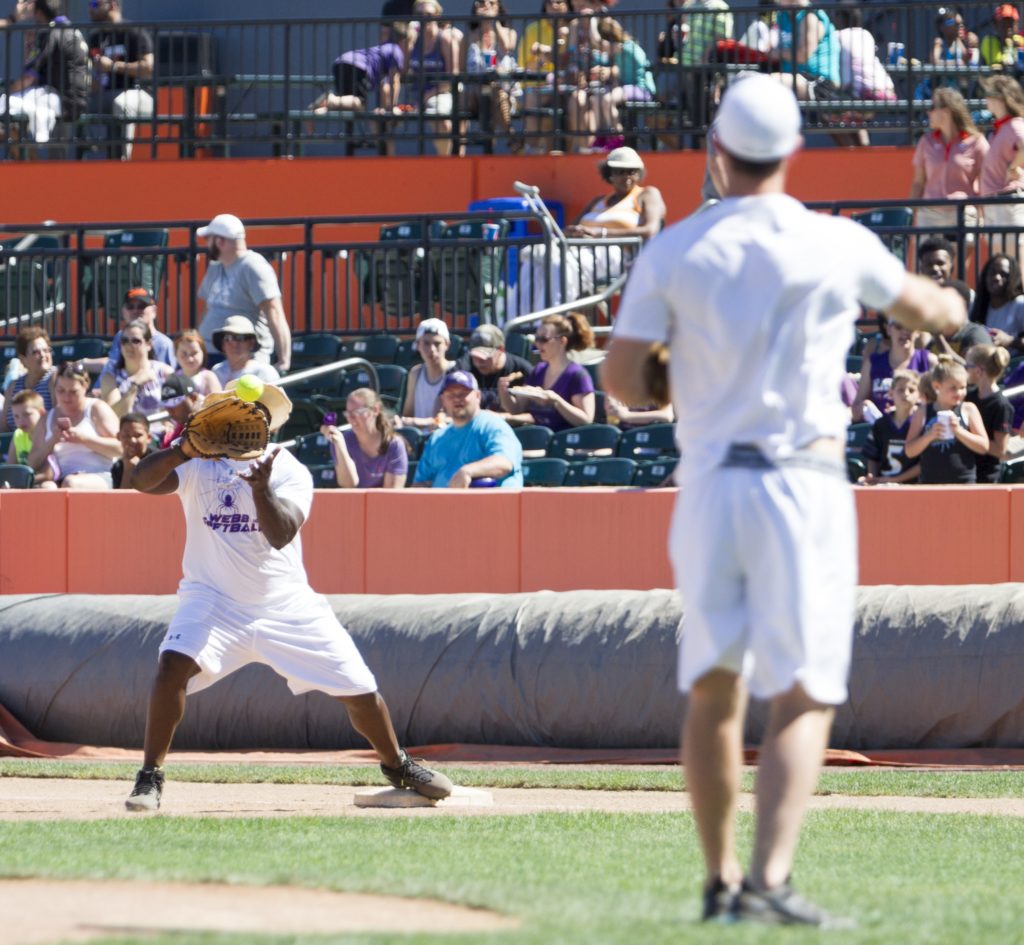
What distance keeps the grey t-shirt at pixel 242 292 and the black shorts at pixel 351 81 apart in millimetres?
5463

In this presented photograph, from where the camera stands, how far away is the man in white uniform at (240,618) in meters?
8.48

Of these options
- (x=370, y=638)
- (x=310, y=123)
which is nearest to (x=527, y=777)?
(x=370, y=638)

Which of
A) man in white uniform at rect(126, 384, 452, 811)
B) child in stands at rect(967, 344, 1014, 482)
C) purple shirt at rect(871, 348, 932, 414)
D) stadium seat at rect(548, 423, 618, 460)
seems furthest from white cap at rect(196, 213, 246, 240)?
man in white uniform at rect(126, 384, 452, 811)

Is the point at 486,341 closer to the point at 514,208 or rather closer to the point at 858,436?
the point at 858,436

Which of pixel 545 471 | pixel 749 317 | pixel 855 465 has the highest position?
pixel 749 317

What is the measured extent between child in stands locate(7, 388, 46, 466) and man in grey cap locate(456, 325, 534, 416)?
3161mm

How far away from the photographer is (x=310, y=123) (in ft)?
70.7

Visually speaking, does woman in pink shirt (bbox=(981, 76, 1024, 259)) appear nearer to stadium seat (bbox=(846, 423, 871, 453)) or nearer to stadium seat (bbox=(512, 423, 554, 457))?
stadium seat (bbox=(846, 423, 871, 453))

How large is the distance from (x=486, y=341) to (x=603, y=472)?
69.9 inches

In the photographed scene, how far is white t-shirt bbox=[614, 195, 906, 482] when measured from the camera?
4.60m

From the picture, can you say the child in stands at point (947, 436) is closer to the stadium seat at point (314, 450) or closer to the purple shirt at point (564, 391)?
the purple shirt at point (564, 391)

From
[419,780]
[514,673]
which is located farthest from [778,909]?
[514,673]

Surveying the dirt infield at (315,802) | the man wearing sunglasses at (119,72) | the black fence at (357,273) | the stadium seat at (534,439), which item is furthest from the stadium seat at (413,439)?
the man wearing sunglasses at (119,72)

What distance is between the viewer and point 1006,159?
51.1 ft
